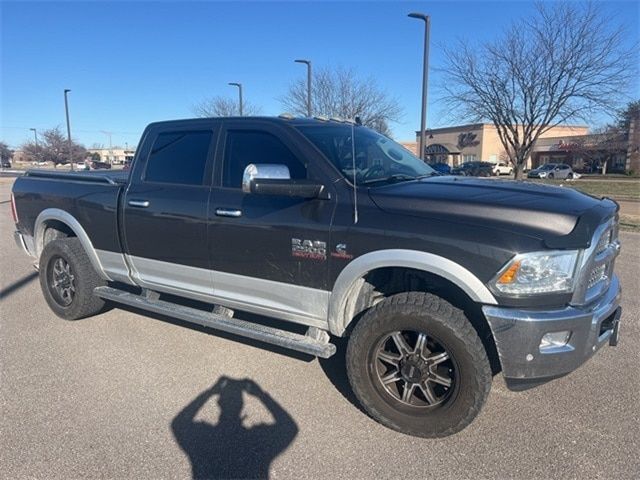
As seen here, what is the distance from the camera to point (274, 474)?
2713mm

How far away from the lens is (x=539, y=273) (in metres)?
2.71

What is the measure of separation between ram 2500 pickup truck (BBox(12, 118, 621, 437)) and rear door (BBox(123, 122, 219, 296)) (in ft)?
0.05

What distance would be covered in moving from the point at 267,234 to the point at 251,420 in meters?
1.24

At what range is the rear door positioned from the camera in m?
4.03

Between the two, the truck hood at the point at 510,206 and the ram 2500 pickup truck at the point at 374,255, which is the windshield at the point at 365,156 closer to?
the ram 2500 pickup truck at the point at 374,255

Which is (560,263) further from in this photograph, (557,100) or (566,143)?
(566,143)

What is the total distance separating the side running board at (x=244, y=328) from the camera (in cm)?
340

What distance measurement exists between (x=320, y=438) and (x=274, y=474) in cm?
42

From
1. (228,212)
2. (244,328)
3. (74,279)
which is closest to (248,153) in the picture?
(228,212)

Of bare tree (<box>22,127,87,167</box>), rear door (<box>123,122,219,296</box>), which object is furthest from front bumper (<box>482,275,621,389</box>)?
bare tree (<box>22,127,87,167</box>)

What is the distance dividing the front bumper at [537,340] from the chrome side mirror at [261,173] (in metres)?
1.49

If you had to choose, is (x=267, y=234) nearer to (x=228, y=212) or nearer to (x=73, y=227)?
(x=228, y=212)

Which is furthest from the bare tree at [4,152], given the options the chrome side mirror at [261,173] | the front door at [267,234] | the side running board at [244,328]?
the chrome side mirror at [261,173]

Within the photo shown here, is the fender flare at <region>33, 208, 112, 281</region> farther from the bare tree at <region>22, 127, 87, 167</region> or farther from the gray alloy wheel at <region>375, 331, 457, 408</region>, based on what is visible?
the bare tree at <region>22, 127, 87, 167</region>
